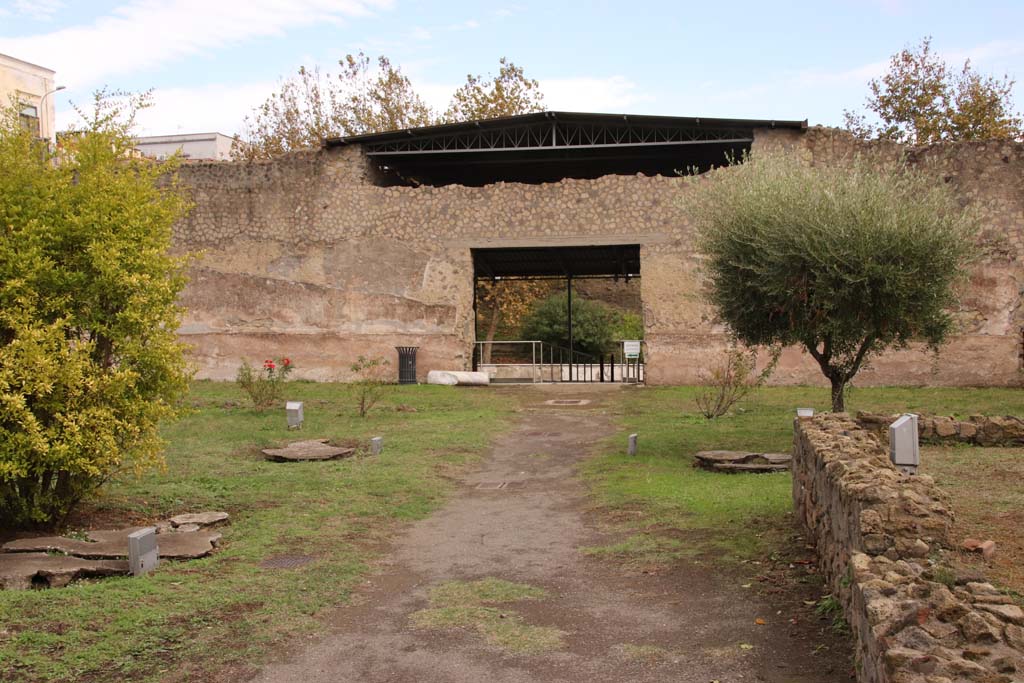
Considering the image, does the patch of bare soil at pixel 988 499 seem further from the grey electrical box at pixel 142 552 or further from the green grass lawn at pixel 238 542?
the grey electrical box at pixel 142 552

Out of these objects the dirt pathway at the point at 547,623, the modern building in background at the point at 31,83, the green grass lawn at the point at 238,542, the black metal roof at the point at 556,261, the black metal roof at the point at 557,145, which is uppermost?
the modern building in background at the point at 31,83

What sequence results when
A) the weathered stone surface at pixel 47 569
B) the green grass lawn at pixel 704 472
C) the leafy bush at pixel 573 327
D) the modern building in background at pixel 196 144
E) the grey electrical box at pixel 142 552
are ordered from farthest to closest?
the modern building in background at pixel 196 144 < the leafy bush at pixel 573 327 < the green grass lawn at pixel 704 472 < the grey electrical box at pixel 142 552 < the weathered stone surface at pixel 47 569

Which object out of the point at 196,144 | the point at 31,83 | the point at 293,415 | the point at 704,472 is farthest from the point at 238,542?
the point at 196,144

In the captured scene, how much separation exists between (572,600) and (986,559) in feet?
9.00

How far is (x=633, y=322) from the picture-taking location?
4262 centimetres

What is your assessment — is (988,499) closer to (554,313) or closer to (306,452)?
(306,452)

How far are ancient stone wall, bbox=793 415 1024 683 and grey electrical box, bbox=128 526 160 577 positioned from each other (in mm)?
4927

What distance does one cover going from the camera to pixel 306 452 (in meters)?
12.3

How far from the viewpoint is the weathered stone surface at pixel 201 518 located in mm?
8344

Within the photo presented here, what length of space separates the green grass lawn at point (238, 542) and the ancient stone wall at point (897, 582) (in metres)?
3.36

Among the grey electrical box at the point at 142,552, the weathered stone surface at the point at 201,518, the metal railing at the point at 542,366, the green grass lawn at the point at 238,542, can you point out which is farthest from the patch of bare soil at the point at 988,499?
the metal railing at the point at 542,366

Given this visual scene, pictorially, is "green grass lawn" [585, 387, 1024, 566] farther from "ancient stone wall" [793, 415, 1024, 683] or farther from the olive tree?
the olive tree

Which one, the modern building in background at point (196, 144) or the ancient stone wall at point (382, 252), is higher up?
the modern building in background at point (196, 144)

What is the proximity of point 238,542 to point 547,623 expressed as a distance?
3304mm
